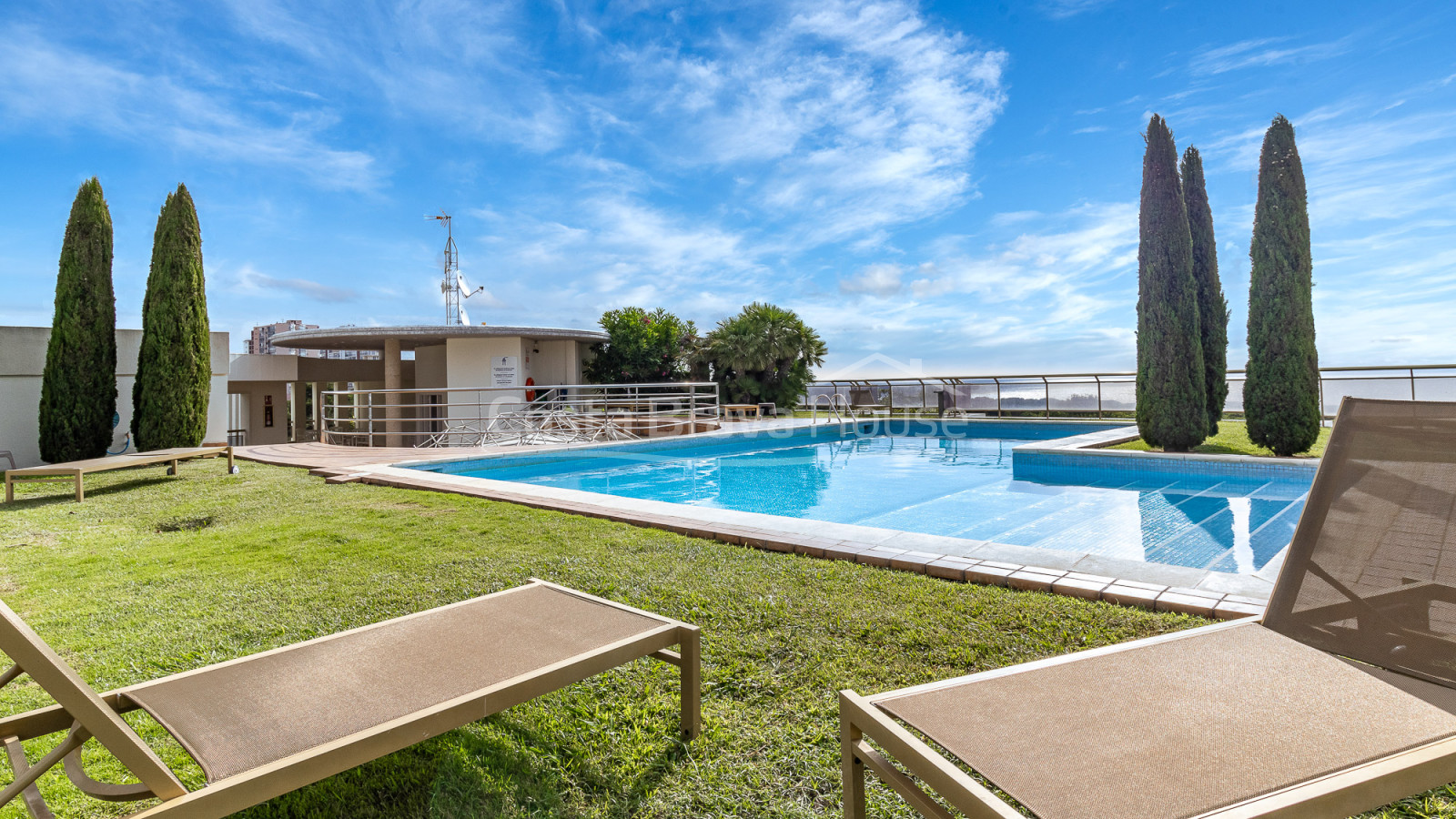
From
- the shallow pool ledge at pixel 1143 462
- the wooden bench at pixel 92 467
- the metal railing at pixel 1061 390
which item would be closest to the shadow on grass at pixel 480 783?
the wooden bench at pixel 92 467

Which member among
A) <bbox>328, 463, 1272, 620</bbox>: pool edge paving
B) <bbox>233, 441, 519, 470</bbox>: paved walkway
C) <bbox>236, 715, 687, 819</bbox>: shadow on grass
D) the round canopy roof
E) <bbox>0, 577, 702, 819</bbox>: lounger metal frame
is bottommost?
<bbox>236, 715, 687, 819</bbox>: shadow on grass

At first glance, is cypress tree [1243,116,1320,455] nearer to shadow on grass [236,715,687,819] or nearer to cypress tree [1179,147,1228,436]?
cypress tree [1179,147,1228,436]

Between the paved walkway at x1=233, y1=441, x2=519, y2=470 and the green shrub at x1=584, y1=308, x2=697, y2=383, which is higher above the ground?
the green shrub at x1=584, y1=308, x2=697, y2=383

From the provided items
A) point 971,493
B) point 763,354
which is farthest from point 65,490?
point 763,354

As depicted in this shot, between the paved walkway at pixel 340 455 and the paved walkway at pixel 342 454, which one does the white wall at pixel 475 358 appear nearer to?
the paved walkway at pixel 342 454

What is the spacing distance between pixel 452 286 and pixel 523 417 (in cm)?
772

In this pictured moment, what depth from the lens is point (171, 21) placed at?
851 centimetres

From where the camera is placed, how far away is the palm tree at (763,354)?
23.5 meters

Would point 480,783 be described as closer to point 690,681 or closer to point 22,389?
point 690,681

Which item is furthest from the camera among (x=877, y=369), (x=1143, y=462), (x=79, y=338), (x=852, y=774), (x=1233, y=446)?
(x=877, y=369)

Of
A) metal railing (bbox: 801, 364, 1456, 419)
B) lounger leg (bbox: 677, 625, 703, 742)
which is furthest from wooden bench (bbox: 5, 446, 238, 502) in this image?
metal railing (bbox: 801, 364, 1456, 419)

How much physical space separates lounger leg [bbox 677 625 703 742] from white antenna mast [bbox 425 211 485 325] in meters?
17.4

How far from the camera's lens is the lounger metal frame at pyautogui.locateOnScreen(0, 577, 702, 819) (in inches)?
42.5

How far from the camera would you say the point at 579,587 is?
10.8 feet
